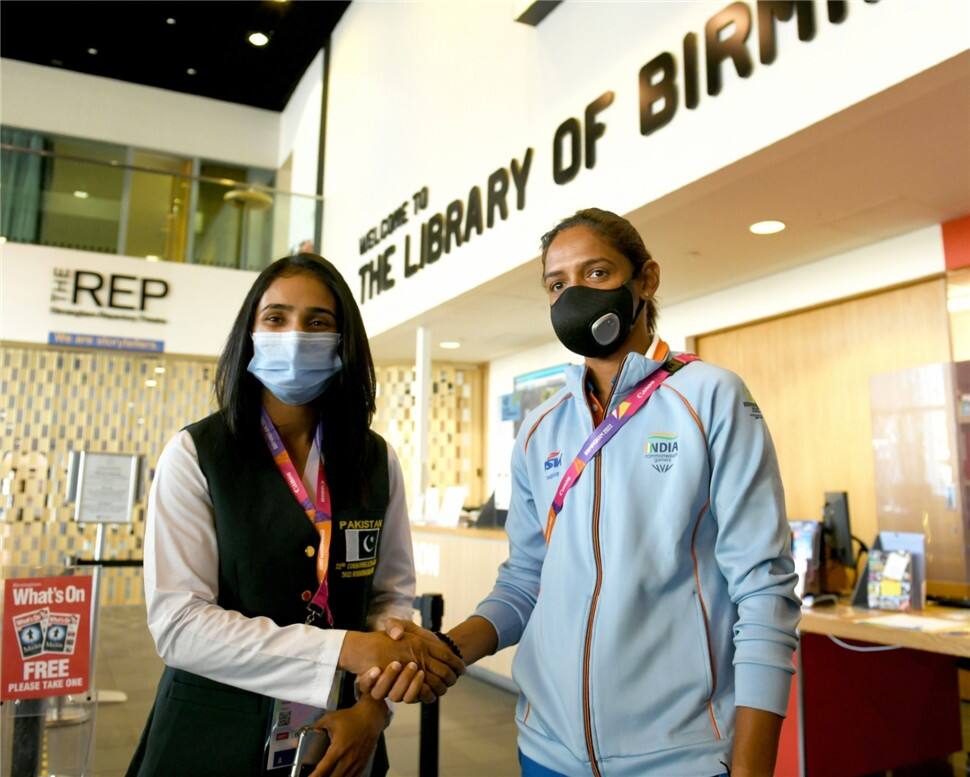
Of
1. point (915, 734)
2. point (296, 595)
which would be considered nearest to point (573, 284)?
point (296, 595)

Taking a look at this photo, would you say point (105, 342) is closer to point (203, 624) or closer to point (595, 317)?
point (203, 624)

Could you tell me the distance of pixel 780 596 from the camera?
1027 millimetres

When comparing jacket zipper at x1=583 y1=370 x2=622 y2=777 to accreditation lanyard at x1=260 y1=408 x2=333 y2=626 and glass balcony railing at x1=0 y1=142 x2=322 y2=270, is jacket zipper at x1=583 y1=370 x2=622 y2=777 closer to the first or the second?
accreditation lanyard at x1=260 y1=408 x2=333 y2=626

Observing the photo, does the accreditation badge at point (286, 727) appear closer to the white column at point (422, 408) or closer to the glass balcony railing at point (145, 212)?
the white column at point (422, 408)

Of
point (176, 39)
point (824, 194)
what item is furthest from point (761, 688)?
point (176, 39)

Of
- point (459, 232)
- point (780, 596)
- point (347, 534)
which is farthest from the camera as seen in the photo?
point (459, 232)

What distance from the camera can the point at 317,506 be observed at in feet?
4.42

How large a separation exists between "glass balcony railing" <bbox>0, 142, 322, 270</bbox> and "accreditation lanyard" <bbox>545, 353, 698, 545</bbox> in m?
8.52

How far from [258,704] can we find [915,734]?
10.4 feet

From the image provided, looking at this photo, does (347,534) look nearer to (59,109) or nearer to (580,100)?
(580,100)

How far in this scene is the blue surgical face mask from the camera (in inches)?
55.2

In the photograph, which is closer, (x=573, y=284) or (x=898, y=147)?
(x=573, y=284)

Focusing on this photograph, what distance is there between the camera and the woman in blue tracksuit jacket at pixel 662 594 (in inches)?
40.3

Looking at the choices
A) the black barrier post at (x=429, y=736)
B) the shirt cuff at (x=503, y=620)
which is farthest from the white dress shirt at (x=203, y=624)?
the black barrier post at (x=429, y=736)
